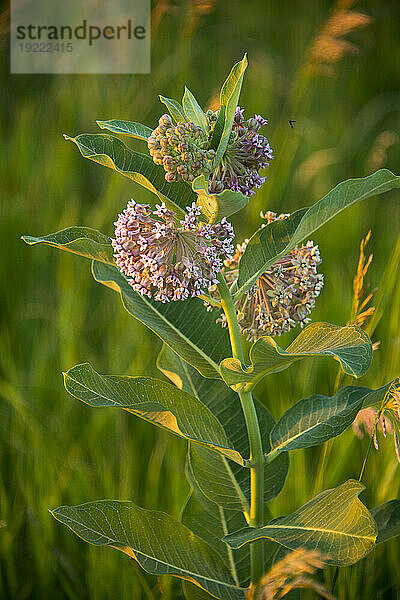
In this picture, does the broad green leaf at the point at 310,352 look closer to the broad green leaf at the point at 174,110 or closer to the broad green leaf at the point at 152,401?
the broad green leaf at the point at 152,401

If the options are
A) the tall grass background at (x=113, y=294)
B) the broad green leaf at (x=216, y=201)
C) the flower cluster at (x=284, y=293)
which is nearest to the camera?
the broad green leaf at (x=216, y=201)

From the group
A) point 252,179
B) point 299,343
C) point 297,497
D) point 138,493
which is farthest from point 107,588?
point 252,179

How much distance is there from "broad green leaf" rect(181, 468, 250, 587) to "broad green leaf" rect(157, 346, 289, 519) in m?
0.05

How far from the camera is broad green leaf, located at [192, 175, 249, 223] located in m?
0.57

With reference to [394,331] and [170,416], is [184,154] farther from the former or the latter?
[394,331]

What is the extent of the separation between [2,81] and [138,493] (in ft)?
4.56

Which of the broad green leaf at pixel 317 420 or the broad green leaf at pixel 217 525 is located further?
the broad green leaf at pixel 217 525

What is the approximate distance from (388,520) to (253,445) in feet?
0.55

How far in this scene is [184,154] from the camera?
58cm

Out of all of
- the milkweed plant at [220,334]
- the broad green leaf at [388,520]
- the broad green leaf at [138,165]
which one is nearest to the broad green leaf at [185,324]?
the milkweed plant at [220,334]

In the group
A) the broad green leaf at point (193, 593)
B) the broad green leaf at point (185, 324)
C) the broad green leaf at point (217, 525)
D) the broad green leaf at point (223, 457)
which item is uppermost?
the broad green leaf at point (185, 324)

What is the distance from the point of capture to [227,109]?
1.98 feet

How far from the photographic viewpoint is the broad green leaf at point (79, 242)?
2.06ft

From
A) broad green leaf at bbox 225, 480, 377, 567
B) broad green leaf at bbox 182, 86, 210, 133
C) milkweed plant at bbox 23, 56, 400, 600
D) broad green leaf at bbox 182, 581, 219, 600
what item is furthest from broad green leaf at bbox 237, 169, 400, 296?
broad green leaf at bbox 182, 581, 219, 600
